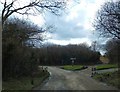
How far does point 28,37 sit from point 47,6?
9762 mm

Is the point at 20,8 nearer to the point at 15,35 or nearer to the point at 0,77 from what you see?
the point at 15,35

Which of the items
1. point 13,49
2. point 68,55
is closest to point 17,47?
point 13,49

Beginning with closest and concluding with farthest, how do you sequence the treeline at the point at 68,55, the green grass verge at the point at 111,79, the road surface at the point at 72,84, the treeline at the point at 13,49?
1. the road surface at the point at 72,84
2. the treeline at the point at 13,49
3. the green grass verge at the point at 111,79
4. the treeline at the point at 68,55

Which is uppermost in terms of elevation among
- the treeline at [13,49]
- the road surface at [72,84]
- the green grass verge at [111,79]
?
the treeline at [13,49]

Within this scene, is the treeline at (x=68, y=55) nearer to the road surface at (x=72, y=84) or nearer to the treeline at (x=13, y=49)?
the road surface at (x=72, y=84)

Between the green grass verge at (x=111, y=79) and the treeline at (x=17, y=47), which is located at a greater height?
the treeline at (x=17, y=47)

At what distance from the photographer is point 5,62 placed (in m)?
30.8

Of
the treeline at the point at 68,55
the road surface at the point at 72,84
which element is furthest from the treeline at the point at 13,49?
the treeline at the point at 68,55

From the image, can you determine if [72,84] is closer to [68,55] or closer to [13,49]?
[13,49]

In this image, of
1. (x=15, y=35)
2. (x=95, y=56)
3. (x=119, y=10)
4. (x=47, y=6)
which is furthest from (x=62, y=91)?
(x=95, y=56)

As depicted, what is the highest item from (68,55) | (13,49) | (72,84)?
(68,55)

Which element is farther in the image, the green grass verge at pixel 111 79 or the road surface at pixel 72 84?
the green grass verge at pixel 111 79

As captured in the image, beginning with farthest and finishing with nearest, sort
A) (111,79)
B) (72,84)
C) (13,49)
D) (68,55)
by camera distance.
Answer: (68,55)
(111,79)
(72,84)
(13,49)

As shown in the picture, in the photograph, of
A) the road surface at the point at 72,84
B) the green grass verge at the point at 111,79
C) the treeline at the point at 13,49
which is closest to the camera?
the road surface at the point at 72,84
